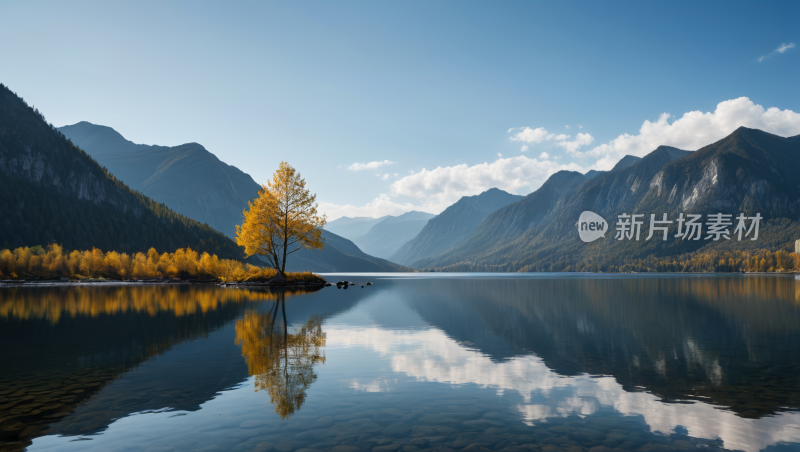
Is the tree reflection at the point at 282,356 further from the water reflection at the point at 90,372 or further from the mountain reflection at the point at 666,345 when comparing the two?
the mountain reflection at the point at 666,345

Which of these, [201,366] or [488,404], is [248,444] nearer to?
[488,404]

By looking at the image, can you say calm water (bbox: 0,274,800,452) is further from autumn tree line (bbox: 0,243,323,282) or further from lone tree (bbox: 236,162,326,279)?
autumn tree line (bbox: 0,243,323,282)

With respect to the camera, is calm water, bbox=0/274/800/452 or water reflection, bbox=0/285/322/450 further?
water reflection, bbox=0/285/322/450

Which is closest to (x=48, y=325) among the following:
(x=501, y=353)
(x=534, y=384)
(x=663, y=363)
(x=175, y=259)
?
(x=501, y=353)

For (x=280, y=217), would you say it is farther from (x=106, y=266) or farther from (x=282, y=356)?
(x=106, y=266)

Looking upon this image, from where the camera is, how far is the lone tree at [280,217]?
232 ft

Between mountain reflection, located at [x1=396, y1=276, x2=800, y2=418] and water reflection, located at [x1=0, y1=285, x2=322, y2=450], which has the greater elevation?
water reflection, located at [x1=0, y1=285, x2=322, y2=450]

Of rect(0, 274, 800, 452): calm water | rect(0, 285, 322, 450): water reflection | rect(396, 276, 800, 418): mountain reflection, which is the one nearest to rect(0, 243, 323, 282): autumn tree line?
rect(0, 285, 322, 450): water reflection

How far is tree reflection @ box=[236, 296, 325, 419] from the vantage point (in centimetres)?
1338

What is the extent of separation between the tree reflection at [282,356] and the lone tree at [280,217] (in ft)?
138

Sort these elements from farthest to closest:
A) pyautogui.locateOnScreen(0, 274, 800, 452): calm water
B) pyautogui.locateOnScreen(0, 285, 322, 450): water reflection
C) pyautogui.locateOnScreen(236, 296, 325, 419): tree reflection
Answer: pyautogui.locateOnScreen(236, 296, 325, 419): tree reflection
pyautogui.locateOnScreen(0, 285, 322, 450): water reflection
pyautogui.locateOnScreen(0, 274, 800, 452): calm water

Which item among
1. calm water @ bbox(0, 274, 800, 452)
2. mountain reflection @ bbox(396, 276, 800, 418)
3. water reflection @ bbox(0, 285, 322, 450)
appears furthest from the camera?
mountain reflection @ bbox(396, 276, 800, 418)

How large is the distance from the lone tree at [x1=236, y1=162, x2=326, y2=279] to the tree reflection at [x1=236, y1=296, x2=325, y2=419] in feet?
138

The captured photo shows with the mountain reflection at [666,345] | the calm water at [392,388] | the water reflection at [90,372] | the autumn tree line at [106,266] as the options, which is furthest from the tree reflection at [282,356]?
the autumn tree line at [106,266]
